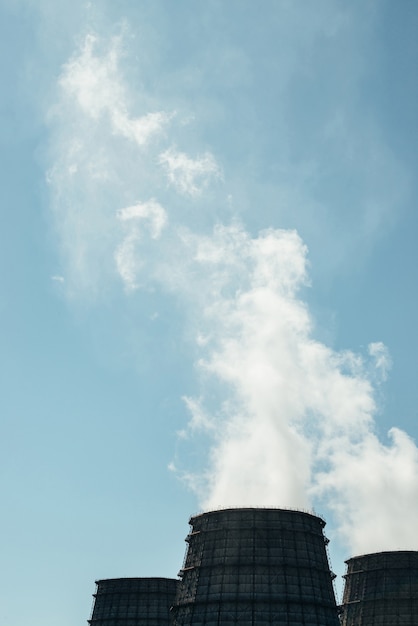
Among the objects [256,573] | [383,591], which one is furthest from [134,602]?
[256,573]

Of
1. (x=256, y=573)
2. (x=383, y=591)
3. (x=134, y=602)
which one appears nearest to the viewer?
(x=256, y=573)

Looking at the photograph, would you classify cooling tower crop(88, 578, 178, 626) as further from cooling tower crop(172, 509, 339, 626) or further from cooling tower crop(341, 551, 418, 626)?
cooling tower crop(172, 509, 339, 626)

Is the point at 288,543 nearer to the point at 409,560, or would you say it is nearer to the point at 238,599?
the point at 238,599

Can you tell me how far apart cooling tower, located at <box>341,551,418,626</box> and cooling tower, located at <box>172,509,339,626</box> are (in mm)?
16345

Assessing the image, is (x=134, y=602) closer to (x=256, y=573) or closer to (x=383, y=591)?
(x=383, y=591)

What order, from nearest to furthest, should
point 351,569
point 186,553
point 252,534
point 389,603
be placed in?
point 252,534, point 186,553, point 389,603, point 351,569

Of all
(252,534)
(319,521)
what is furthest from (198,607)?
(319,521)

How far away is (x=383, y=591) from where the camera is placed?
69.8m

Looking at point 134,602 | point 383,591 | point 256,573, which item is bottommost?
point 256,573

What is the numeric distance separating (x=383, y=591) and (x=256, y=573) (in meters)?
25.0

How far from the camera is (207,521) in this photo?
187 ft

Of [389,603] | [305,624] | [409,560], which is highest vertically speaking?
[409,560]

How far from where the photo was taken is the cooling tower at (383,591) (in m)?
67.4

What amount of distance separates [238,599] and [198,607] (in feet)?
12.3
